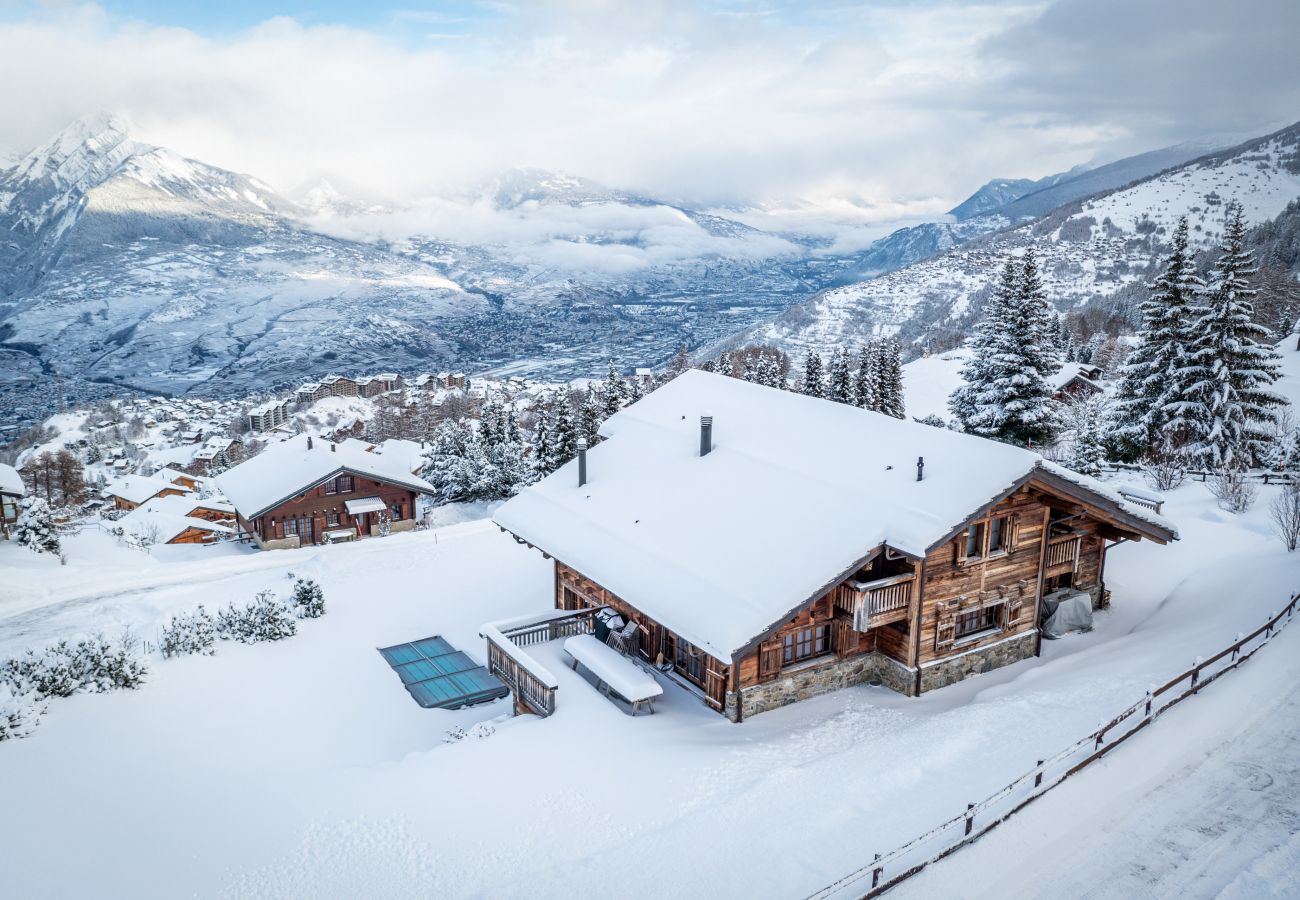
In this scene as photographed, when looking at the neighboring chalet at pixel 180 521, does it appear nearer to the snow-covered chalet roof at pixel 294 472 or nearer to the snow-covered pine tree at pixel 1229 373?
the snow-covered chalet roof at pixel 294 472

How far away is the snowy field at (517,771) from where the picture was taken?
474 inches

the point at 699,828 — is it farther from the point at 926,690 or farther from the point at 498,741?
the point at 926,690

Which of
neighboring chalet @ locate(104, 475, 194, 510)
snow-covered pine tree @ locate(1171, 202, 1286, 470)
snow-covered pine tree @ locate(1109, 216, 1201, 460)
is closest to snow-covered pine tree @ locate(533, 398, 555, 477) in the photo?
snow-covered pine tree @ locate(1109, 216, 1201, 460)

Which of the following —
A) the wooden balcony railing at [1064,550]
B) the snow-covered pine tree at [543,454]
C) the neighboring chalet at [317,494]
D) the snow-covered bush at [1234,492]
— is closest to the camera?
the wooden balcony railing at [1064,550]

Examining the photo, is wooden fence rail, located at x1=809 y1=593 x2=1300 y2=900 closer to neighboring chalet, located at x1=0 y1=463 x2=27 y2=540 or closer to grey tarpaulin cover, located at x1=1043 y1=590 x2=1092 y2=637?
grey tarpaulin cover, located at x1=1043 y1=590 x2=1092 y2=637

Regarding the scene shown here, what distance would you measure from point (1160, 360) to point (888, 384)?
21.8 meters

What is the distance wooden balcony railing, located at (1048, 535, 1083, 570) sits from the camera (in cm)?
2059

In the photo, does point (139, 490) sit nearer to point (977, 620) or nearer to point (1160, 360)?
point (977, 620)

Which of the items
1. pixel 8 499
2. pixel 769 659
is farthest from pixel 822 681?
pixel 8 499

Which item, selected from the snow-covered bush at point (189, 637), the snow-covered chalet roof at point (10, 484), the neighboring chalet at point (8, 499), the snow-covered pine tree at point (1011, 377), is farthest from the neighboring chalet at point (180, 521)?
the snow-covered pine tree at point (1011, 377)

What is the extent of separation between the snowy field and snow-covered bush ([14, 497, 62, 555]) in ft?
53.2

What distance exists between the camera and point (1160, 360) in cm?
3641

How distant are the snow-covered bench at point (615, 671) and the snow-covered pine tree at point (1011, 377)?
26.5 metres

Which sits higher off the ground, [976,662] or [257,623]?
[976,662]
